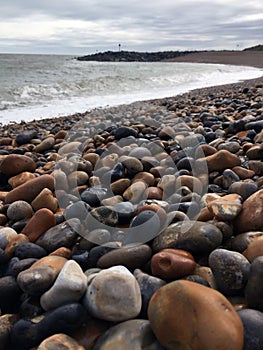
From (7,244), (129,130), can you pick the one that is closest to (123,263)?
(7,244)

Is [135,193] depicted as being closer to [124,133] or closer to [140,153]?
[140,153]

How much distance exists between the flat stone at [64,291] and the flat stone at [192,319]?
301 millimetres

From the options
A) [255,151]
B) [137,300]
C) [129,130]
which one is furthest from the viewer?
[129,130]

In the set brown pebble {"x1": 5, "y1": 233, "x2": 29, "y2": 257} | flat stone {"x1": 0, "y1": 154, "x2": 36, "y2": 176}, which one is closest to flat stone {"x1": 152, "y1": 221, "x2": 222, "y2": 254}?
brown pebble {"x1": 5, "y1": 233, "x2": 29, "y2": 257}

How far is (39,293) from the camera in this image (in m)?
1.43

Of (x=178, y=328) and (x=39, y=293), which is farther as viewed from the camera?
(x=39, y=293)

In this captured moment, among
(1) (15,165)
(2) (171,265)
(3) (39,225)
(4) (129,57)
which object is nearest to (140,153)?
(1) (15,165)

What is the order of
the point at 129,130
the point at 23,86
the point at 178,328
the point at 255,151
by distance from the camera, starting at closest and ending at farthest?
the point at 178,328 → the point at 255,151 → the point at 129,130 → the point at 23,86

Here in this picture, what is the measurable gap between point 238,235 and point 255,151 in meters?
1.10

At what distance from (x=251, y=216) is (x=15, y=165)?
5.97 feet

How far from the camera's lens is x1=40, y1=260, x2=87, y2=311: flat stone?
1.35m

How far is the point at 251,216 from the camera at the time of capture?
65.6 inches

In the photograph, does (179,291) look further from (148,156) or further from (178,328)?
(148,156)

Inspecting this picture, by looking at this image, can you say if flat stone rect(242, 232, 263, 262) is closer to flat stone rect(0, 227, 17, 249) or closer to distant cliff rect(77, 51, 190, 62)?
flat stone rect(0, 227, 17, 249)
